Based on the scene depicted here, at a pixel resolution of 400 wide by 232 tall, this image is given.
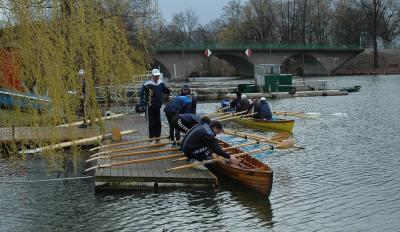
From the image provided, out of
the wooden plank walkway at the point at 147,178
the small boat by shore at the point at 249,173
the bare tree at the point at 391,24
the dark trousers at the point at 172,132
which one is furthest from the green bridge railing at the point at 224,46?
the wooden plank walkway at the point at 147,178

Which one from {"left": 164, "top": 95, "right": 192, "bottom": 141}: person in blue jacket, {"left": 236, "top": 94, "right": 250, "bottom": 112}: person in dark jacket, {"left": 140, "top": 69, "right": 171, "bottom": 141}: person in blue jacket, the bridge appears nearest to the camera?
{"left": 140, "top": 69, "right": 171, "bottom": 141}: person in blue jacket

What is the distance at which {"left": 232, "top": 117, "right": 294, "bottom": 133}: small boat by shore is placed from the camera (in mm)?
23925

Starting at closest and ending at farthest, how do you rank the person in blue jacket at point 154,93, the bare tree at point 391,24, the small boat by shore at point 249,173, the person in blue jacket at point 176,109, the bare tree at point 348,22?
1. the small boat by shore at point 249,173
2. the person in blue jacket at point 154,93
3. the person in blue jacket at point 176,109
4. the bare tree at point 348,22
5. the bare tree at point 391,24

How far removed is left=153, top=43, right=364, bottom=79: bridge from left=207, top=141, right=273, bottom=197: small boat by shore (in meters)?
53.8

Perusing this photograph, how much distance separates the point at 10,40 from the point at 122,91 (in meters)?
3.86

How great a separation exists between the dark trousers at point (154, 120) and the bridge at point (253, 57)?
51060mm

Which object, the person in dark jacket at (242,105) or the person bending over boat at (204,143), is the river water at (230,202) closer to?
the person bending over boat at (204,143)

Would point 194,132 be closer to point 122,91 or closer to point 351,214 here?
point 122,91

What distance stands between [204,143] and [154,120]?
11.6 feet

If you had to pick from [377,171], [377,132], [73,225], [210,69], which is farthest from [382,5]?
[73,225]

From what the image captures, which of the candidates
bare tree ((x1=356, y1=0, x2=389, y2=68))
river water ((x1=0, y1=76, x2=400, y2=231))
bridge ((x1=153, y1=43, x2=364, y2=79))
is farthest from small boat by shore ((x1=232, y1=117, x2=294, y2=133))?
bare tree ((x1=356, y1=0, x2=389, y2=68))

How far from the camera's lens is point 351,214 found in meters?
11.5

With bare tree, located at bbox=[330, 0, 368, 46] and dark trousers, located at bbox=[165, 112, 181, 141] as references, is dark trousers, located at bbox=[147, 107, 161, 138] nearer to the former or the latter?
dark trousers, located at bbox=[165, 112, 181, 141]

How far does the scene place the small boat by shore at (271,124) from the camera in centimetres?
2392
